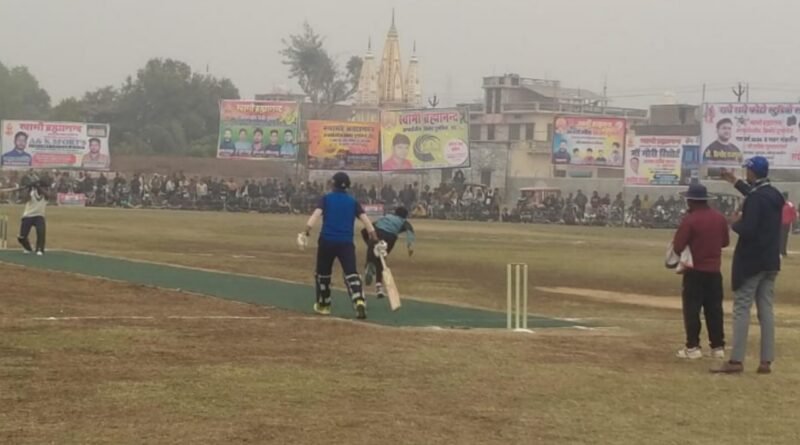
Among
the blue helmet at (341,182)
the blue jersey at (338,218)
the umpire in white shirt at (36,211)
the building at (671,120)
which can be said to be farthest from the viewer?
the building at (671,120)

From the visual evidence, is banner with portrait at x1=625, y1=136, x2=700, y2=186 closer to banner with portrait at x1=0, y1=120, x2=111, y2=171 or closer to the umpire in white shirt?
banner with portrait at x1=0, y1=120, x2=111, y2=171

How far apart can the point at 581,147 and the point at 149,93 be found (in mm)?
53277

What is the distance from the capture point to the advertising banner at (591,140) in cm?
6950

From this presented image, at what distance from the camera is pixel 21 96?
134 metres

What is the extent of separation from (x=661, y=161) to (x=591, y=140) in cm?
494

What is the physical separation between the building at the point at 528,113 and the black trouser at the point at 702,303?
82505 mm

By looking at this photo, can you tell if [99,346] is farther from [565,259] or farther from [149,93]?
[149,93]

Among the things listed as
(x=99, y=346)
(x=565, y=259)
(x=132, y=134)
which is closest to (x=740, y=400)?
(x=99, y=346)

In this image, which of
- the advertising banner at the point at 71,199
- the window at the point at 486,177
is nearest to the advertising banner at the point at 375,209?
the advertising banner at the point at 71,199

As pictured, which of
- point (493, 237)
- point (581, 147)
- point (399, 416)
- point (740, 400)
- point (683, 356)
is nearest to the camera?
point (399, 416)

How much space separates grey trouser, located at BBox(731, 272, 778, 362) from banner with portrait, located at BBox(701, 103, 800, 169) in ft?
171

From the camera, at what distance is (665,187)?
6731cm

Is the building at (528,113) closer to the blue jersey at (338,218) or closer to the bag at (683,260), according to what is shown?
the blue jersey at (338,218)

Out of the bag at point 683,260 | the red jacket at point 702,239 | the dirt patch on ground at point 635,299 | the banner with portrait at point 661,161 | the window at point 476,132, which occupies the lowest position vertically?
the dirt patch on ground at point 635,299
